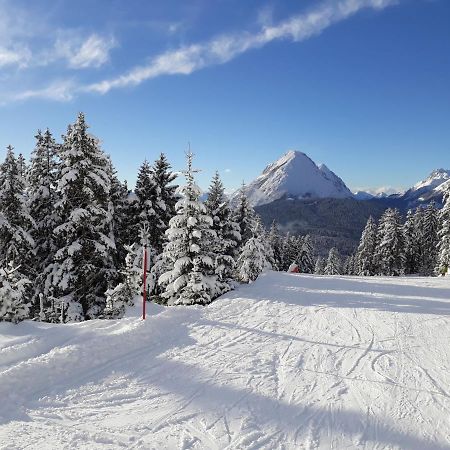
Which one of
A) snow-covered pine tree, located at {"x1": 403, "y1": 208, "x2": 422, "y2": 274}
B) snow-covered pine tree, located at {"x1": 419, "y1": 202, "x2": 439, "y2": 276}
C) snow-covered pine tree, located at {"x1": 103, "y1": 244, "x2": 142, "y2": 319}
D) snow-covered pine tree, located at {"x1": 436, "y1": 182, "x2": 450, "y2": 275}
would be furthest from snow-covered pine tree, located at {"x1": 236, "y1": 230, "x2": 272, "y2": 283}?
snow-covered pine tree, located at {"x1": 419, "y1": 202, "x2": 439, "y2": 276}

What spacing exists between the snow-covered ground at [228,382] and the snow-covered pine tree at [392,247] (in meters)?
41.1

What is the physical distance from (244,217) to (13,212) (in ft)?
53.7

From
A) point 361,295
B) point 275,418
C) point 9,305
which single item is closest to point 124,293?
point 9,305

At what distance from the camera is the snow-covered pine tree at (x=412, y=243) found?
6016 cm

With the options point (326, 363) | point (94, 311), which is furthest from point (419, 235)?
point (326, 363)

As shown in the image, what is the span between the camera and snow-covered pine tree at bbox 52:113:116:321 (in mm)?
19938

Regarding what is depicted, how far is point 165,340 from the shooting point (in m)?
10.1

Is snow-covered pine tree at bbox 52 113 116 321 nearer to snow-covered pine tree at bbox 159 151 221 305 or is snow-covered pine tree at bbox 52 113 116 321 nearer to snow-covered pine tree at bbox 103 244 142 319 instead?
snow-covered pine tree at bbox 159 151 221 305

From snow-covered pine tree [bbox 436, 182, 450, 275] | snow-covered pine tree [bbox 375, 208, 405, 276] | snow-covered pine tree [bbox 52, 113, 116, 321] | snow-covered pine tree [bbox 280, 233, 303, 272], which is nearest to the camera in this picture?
snow-covered pine tree [bbox 52, 113, 116, 321]

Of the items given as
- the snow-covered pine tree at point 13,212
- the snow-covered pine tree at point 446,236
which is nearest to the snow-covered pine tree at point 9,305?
the snow-covered pine tree at point 13,212

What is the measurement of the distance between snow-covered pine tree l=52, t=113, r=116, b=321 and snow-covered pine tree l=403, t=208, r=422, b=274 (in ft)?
166

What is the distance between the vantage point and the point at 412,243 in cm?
6169

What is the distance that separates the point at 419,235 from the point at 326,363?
63.2 metres

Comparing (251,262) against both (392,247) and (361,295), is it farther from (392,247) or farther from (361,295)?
(392,247)
